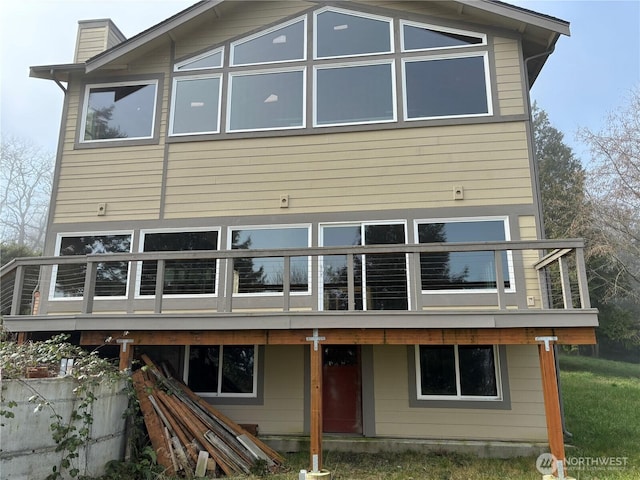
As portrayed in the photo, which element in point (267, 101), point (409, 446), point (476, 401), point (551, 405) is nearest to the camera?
point (551, 405)

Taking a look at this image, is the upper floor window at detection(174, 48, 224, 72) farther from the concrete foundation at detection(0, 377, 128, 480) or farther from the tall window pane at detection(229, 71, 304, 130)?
the concrete foundation at detection(0, 377, 128, 480)

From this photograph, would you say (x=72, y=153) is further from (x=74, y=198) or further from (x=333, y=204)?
(x=333, y=204)

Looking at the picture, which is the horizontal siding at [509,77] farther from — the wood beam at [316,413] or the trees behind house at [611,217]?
the trees behind house at [611,217]

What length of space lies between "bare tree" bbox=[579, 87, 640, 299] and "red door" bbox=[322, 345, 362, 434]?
569 inches

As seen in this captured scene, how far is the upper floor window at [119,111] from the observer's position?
8.68 metres

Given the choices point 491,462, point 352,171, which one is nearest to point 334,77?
point 352,171

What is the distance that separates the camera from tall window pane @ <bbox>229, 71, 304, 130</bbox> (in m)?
8.36

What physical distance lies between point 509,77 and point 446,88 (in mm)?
1073

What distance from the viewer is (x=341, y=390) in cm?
744

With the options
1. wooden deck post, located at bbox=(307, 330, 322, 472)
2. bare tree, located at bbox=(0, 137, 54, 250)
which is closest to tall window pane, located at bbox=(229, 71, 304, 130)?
wooden deck post, located at bbox=(307, 330, 322, 472)

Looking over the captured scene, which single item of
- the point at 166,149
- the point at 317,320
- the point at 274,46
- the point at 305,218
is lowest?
the point at 317,320

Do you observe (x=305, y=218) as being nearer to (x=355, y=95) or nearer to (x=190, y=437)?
(x=355, y=95)

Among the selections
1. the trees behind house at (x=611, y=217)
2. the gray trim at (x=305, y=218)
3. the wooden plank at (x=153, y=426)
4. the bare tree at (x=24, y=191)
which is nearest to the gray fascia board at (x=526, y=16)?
the gray trim at (x=305, y=218)

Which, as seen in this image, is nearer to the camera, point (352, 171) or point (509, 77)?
point (509, 77)
